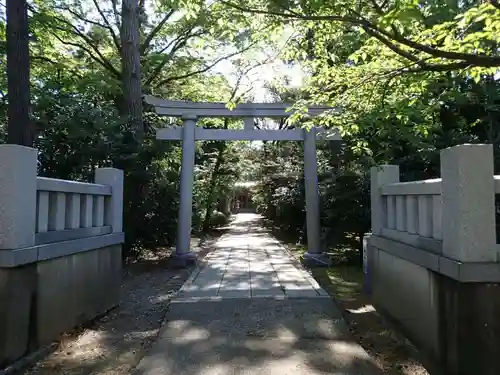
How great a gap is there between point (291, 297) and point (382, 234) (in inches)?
57.4

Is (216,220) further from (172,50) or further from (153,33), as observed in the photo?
(153,33)

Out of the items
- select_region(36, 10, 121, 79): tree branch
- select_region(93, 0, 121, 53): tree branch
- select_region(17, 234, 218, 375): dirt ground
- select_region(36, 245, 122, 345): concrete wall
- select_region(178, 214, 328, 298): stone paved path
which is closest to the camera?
select_region(17, 234, 218, 375): dirt ground

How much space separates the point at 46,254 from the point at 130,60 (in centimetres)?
812

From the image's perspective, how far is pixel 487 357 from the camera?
2.80m

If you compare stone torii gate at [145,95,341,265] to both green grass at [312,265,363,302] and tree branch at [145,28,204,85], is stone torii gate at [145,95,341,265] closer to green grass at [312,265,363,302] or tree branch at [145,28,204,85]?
green grass at [312,265,363,302]

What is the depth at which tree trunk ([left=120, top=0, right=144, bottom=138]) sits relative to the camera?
1063 centimetres

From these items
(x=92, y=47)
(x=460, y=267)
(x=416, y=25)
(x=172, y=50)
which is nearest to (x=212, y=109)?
(x=416, y=25)

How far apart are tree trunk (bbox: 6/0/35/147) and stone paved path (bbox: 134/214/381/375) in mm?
3302

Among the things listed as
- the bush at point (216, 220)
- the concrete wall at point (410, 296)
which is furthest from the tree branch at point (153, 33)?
the concrete wall at point (410, 296)

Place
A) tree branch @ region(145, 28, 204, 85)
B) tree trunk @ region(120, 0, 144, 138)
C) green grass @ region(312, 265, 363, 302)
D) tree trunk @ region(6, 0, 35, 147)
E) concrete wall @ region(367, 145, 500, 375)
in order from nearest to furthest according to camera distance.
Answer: concrete wall @ region(367, 145, 500, 375) → tree trunk @ region(6, 0, 35, 147) → green grass @ region(312, 265, 363, 302) → tree trunk @ region(120, 0, 144, 138) → tree branch @ region(145, 28, 204, 85)

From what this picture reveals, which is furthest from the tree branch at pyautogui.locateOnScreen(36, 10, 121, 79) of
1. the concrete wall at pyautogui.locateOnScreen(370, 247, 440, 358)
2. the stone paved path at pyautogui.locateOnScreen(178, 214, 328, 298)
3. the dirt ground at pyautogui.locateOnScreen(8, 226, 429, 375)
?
the concrete wall at pyautogui.locateOnScreen(370, 247, 440, 358)

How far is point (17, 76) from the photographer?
6.33 meters

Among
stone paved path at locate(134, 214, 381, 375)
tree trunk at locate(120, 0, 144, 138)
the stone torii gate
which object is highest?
tree trunk at locate(120, 0, 144, 138)

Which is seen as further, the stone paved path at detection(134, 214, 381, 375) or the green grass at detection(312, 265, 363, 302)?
the green grass at detection(312, 265, 363, 302)
